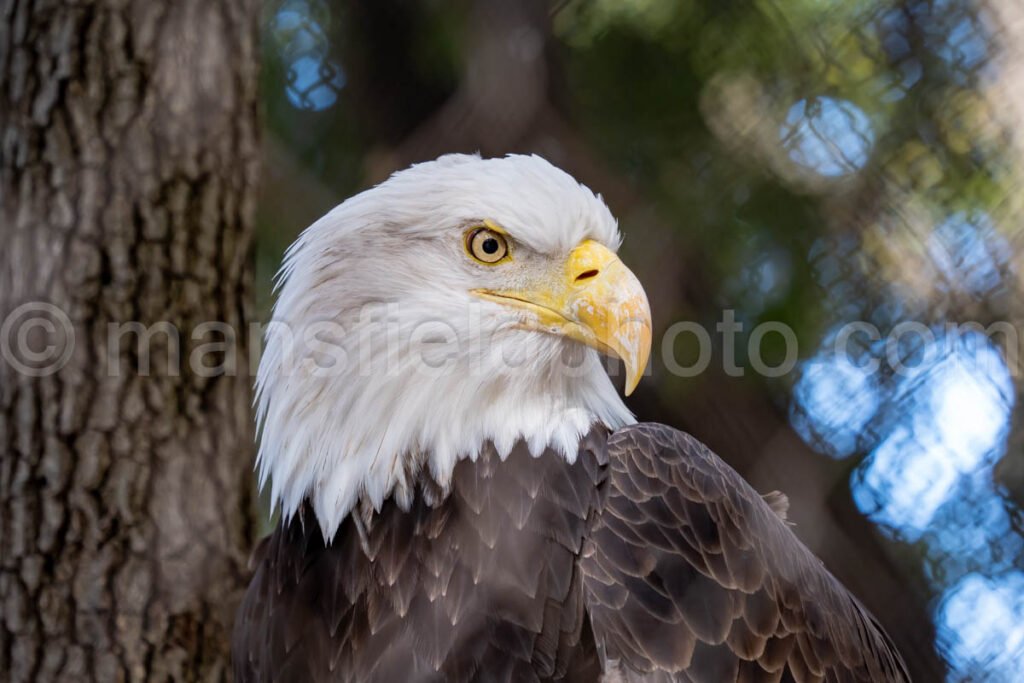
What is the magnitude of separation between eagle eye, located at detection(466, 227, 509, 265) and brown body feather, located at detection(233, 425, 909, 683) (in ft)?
0.99

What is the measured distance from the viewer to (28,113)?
2.23 meters

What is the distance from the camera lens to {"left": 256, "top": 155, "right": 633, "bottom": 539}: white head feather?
1.60 metres

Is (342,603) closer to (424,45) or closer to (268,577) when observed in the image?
(268,577)

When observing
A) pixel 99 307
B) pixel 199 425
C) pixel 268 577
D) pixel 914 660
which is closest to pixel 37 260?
pixel 99 307

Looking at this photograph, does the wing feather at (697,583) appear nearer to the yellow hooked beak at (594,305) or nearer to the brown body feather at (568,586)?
the brown body feather at (568,586)

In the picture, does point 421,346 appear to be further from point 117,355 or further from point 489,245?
point 117,355

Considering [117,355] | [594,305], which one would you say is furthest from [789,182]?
[117,355]

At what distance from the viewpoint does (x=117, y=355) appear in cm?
219

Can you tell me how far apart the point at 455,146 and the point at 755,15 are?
686 millimetres

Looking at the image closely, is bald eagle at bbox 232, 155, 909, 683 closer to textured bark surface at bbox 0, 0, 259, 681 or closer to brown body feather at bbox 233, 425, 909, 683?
brown body feather at bbox 233, 425, 909, 683
